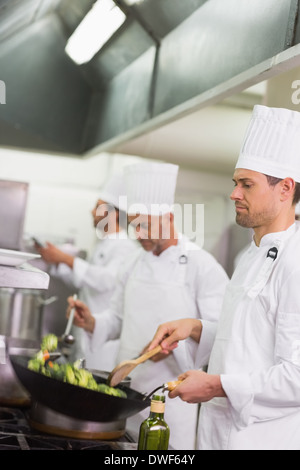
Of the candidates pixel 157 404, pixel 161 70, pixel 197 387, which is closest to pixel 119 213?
pixel 161 70

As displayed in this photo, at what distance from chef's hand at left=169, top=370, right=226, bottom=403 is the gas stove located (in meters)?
0.23

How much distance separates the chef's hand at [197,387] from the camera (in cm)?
157

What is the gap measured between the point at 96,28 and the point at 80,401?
1.45 m

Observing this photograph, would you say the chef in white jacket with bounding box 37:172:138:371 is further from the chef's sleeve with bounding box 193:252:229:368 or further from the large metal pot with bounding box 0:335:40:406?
the large metal pot with bounding box 0:335:40:406

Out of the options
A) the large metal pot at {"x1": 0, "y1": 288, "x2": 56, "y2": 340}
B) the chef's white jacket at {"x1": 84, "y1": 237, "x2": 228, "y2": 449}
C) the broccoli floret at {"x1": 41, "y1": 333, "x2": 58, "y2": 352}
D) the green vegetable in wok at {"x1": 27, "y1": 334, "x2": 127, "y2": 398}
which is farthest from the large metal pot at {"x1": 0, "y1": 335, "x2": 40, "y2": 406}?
the large metal pot at {"x1": 0, "y1": 288, "x2": 56, "y2": 340}

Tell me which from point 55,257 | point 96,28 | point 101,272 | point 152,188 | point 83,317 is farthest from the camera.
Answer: point 55,257

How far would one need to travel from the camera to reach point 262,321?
1.71 metres

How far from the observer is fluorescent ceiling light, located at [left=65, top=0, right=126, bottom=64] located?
2.38 m

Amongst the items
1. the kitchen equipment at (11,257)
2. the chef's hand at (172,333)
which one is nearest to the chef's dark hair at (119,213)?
the chef's hand at (172,333)

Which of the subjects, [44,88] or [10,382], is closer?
[10,382]

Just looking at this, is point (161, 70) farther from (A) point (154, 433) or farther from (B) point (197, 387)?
(A) point (154, 433)

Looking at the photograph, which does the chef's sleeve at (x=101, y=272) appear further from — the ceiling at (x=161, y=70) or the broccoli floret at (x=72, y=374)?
the broccoli floret at (x=72, y=374)

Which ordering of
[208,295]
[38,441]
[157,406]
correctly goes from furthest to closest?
1. [208,295]
2. [38,441]
3. [157,406]

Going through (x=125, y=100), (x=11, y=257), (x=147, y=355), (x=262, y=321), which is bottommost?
(x=147, y=355)
